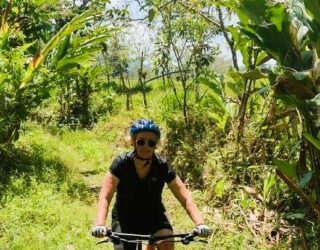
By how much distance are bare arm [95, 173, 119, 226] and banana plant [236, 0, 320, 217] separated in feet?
4.34

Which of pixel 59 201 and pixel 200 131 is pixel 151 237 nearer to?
pixel 59 201

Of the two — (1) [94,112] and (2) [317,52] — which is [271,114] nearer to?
(2) [317,52]

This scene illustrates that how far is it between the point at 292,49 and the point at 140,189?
5.12ft

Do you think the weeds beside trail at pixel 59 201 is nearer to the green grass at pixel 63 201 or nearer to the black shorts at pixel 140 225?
the green grass at pixel 63 201

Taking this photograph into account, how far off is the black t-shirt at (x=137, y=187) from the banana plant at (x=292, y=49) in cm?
102

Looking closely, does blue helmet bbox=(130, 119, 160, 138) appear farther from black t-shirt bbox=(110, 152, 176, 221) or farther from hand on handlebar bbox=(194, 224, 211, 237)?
hand on handlebar bbox=(194, 224, 211, 237)

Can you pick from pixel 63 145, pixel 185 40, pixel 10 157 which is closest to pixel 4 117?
pixel 10 157

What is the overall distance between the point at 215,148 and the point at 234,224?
179 cm

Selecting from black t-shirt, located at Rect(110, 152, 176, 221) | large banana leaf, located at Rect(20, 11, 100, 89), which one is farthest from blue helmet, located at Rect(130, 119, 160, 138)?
large banana leaf, located at Rect(20, 11, 100, 89)

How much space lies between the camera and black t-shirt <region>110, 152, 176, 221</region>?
3.18 metres

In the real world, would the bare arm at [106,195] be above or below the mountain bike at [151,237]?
above

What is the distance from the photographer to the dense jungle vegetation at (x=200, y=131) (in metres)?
3.68

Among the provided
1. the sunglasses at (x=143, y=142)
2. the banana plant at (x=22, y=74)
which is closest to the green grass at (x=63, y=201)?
the banana plant at (x=22, y=74)

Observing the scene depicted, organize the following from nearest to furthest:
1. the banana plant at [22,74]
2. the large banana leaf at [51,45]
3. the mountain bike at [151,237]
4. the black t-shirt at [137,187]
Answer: the mountain bike at [151,237], the black t-shirt at [137,187], the banana plant at [22,74], the large banana leaf at [51,45]
